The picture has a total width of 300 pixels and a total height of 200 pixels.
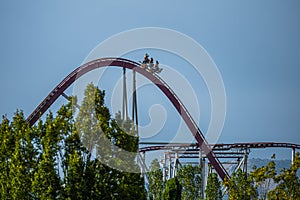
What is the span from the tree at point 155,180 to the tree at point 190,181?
3.88 feet

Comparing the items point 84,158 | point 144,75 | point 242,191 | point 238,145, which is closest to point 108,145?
point 84,158

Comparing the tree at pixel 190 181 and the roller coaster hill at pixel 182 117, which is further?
the tree at pixel 190 181

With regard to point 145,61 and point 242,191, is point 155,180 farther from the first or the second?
point 242,191

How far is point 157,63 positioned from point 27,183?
12.6m

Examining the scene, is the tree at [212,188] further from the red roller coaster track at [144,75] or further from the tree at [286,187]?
the tree at [286,187]

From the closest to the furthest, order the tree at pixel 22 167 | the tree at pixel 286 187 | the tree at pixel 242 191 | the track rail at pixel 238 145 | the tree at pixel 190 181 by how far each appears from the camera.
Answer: the tree at pixel 22 167
the tree at pixel 286 187
the tree at pixel 242 191
the track rail at pixel 238 145
the tree at pixel 190 181

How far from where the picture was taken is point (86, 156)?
15.7 metres

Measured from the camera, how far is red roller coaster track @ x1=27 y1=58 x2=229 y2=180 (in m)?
26.8

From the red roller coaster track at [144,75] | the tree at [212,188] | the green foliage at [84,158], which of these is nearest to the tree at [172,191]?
the red roller coaster track at [144,75]

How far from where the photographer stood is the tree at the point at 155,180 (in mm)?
36894

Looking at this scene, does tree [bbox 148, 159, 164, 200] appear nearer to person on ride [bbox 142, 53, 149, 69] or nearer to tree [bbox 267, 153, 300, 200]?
person on ride [bbox 142, 53, 149, 69]

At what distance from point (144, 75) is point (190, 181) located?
441 inches

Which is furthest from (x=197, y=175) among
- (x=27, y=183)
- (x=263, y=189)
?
(x=27, y=183)

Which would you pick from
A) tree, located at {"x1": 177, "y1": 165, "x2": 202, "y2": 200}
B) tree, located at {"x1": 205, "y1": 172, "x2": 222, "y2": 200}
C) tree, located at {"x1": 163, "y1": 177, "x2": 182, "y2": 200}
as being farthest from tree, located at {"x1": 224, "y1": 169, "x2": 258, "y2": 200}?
tree, located at {"x1": 177, "y1": 165, "x2": 202, "y2": 200}
